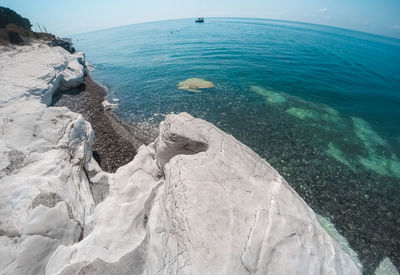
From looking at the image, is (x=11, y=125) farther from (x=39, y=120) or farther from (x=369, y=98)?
(x=369, y=98)

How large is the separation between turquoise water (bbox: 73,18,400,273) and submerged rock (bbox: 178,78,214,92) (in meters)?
0.96

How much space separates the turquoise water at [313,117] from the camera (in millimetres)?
9109

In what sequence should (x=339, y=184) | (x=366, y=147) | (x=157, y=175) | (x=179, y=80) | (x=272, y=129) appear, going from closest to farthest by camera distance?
(x=157, y=175) < (x=339, y=184) < (x=366, y=147) < (x=272, y=129) < (x=179, y=80)

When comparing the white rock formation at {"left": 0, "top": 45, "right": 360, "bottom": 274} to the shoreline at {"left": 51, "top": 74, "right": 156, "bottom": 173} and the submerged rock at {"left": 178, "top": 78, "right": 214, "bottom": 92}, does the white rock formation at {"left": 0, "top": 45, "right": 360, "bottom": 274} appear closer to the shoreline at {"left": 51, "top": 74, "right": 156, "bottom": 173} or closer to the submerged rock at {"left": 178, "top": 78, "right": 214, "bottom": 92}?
the shoreline at {"left": 51, "top": 74, "right": 156, "bottom": 173}

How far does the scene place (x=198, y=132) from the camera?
6.75m

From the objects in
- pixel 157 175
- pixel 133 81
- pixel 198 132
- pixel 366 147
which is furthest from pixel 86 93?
pixel 366 147

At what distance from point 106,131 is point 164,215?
11257 mm

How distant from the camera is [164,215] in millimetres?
4332

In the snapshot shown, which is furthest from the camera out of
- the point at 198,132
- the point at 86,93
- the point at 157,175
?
the point at 86,93

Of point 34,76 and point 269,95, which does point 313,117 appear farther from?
point 34,76

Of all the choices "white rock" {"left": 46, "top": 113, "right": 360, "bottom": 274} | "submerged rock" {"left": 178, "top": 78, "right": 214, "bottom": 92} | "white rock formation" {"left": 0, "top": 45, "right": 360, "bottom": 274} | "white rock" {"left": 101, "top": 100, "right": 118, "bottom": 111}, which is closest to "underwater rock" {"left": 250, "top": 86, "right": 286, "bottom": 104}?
"submerged rock" {"left": 178, "top": 78, "right": 214, "bottom": 92}

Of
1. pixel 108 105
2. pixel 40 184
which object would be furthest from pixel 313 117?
pixel 108 105

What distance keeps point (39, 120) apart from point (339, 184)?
16.4 meters

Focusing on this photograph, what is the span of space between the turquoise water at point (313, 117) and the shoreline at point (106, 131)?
74.6 inches
